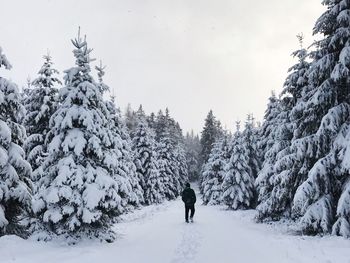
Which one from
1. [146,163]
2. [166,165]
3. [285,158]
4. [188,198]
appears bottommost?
[188,198]

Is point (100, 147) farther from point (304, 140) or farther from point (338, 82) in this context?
point (338, 82)

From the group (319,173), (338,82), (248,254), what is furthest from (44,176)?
(338,82)

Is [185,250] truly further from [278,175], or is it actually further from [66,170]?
[278,175]

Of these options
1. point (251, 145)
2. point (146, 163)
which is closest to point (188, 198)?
point (251, 145)

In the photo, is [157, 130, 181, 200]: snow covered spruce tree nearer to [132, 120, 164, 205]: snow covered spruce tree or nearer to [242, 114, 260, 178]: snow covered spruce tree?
[132, 120, 164, 205]: snow covered spruce tree

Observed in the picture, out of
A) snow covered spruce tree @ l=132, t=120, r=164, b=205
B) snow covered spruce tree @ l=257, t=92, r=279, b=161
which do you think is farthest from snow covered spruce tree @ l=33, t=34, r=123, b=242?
snow covered spruce tree @ l=132, t=120, r=164, b=205

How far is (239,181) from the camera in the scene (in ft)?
125

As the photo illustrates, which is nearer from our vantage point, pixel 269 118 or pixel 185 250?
pixel 185 250

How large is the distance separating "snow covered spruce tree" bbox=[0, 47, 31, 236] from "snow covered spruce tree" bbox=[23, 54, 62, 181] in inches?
255

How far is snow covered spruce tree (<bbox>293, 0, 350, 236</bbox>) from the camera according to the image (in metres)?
14.7

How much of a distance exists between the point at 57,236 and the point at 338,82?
12.7 metres

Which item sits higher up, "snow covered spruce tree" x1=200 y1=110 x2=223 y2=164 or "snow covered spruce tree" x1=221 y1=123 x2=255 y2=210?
"snow covered spruce tree" x1=200 y1=110 x2=223 y2=164

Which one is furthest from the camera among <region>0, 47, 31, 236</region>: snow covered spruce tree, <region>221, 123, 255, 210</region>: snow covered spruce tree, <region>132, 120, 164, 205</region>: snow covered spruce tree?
<region>132, 120, 164, 205</region>: snow covered spruce tree

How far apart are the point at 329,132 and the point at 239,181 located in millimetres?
23301
